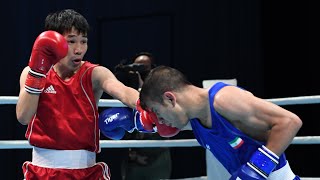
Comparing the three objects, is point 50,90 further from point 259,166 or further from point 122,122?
point 259,166

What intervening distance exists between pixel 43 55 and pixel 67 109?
243 millimetres

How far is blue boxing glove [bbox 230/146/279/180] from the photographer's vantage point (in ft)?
5.19

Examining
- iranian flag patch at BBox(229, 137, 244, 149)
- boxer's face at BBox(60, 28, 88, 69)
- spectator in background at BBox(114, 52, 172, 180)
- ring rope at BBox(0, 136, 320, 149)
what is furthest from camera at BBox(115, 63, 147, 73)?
iranian flag patch at BBox(229, 137, 244, 149)

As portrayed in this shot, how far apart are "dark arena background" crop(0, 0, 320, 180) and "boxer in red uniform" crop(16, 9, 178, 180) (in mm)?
2729

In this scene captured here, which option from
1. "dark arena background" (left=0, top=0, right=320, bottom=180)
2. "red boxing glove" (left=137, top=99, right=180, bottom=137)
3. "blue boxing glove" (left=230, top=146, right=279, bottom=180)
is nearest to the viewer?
"blue boxing glove" (left=230, top=146, right=279, bottom=180)

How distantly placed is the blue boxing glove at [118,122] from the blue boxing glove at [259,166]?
0.47 metres

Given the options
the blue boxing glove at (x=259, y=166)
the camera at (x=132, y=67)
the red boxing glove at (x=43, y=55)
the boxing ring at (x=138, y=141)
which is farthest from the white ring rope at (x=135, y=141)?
the blue boxing glove at (x=259, y=166)

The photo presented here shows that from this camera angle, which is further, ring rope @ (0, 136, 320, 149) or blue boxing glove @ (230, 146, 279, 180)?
ring rope @ (0, 136, 320, 149)

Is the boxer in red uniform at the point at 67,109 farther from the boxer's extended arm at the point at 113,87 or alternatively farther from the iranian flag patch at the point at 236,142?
the iranian flag patch at the point at 236,142

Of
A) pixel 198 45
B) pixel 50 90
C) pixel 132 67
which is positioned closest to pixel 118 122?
pixel 50 90

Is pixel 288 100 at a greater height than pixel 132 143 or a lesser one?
greater

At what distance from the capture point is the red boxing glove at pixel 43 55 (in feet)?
5.91

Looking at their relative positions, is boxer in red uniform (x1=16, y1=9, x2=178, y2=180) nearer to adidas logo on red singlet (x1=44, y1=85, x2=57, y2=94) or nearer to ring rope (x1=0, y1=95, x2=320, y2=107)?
adidas logo on red singlet (x1=44, y1=85, x2=57, y2=94)

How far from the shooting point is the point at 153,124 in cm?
191
